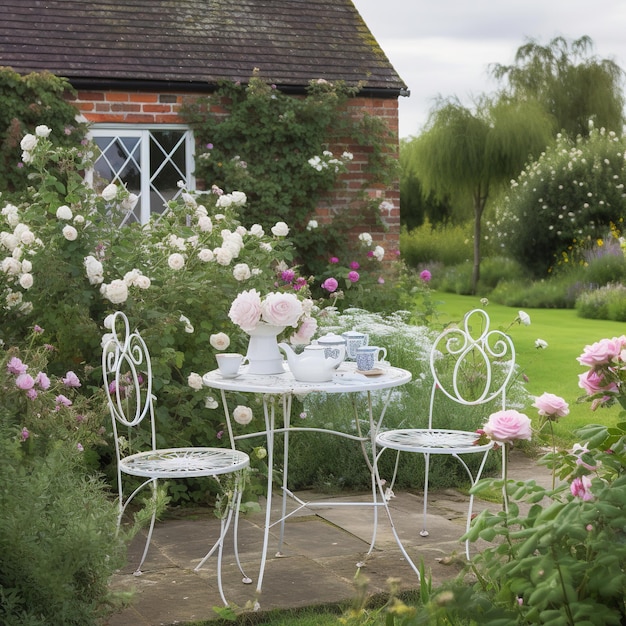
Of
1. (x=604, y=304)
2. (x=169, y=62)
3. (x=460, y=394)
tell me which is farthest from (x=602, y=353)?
(x=604, y=304)

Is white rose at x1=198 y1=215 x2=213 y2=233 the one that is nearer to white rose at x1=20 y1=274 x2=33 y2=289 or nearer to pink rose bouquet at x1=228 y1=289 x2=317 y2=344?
white rose at x1=20 y1=274 x2=33 y2=289

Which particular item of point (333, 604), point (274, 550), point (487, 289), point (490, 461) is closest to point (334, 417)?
point (490, 461)

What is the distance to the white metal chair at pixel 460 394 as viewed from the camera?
4.55m

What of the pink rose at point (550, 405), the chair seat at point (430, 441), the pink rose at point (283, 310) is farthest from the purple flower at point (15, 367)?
the pink rose at point (550, 405)

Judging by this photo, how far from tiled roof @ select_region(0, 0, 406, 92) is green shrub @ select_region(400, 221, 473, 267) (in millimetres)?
12952

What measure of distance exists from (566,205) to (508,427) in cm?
1736

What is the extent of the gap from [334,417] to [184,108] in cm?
503

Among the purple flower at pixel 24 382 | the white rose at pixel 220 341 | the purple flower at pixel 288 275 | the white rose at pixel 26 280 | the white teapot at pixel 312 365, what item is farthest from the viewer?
the purple flower at pixel 288 275

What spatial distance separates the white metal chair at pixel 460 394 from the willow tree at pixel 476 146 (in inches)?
483

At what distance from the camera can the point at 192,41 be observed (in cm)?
1089

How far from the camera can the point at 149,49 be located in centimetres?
1061

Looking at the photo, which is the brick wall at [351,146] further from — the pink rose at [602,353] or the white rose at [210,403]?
the pink rose at [602,353]

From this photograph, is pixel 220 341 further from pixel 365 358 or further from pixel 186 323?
pixel 365 358

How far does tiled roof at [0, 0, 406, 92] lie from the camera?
406 inches
